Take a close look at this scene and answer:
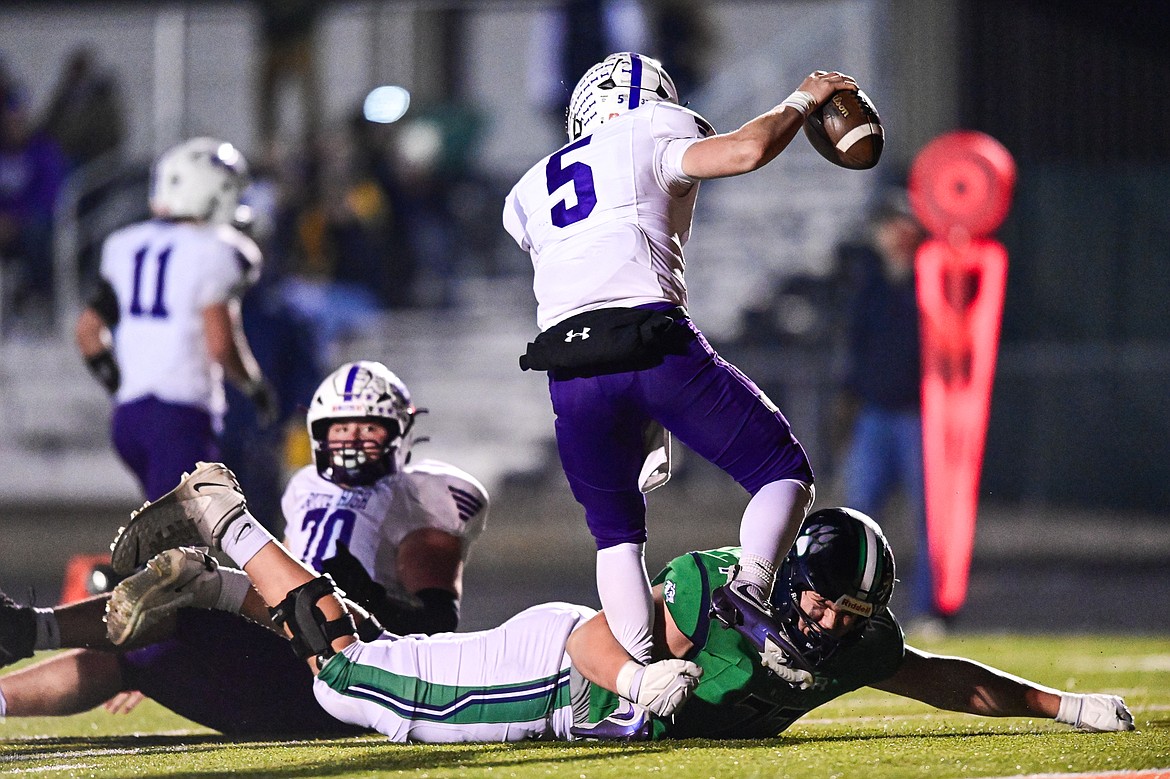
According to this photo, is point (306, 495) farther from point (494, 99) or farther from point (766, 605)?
point (494, 99)

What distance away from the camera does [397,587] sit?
4.66 meters

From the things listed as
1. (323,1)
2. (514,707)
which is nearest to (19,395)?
(323,1)

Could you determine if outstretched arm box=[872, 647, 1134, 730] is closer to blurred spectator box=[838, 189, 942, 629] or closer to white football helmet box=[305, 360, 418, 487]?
white football helmet box=[305, 360, 418, 487]

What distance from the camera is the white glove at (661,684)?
3.83 meters

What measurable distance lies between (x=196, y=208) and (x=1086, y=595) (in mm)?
5085

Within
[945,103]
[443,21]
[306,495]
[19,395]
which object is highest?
[443,21]

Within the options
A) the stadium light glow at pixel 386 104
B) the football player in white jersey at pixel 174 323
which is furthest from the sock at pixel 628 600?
the stadium light glow at pixel 386 104

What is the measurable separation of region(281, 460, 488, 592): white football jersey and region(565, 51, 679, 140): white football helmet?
103 centimetres

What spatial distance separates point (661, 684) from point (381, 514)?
3.95 feet

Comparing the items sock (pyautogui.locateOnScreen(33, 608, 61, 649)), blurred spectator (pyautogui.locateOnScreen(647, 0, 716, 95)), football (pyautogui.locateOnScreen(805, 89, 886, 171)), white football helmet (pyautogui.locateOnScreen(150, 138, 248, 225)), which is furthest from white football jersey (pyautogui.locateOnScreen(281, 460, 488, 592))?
blurred spectator (pyautogui.locateOnScreen(647, 0, 716, 95))

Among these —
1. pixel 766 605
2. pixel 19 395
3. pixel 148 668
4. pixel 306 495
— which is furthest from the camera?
pixel 19 395

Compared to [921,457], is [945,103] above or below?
above

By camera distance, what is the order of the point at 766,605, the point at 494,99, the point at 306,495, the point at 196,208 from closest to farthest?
the point at 766,605
the point at 306,495
the point at 196,208
the point at 494,99

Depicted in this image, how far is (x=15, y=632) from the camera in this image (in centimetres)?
445
